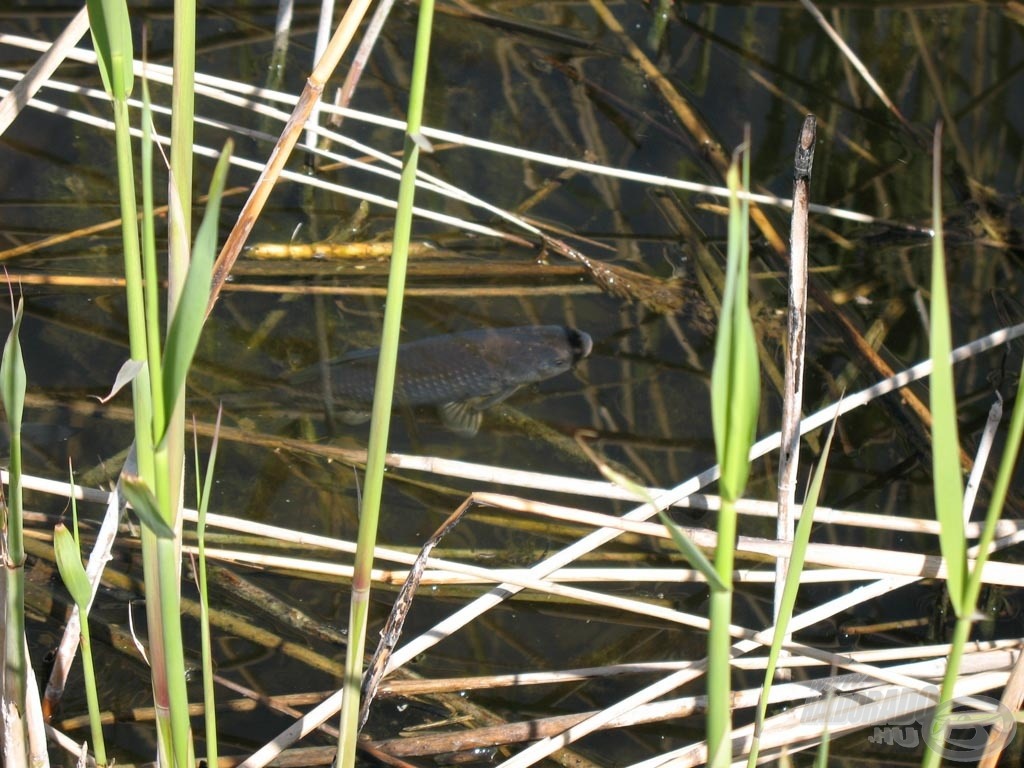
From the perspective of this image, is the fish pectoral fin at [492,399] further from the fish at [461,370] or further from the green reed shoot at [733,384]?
the green reed shoot at [733,384]

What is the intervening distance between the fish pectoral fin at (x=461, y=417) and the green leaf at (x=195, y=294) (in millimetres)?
2465

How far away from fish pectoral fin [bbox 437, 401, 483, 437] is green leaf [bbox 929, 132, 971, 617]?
2501 mm

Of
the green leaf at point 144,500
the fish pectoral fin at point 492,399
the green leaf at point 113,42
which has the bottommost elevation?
the fish pectoral fin at point 492,399

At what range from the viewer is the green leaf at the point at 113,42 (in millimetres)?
987

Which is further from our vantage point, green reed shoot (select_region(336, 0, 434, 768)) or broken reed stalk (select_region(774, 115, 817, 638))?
broken reed stalk (select_region(774, 115, 817, 638))

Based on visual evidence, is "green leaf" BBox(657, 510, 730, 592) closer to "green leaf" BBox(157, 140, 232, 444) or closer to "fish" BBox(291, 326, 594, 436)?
"green leaf" BBox(157, 140, 232, 444)

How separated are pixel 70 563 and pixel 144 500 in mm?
407

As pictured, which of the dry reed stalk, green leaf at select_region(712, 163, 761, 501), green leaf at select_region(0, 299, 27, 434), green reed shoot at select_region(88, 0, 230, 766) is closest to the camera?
green leaf at select_region(712, 163, 761, 501)

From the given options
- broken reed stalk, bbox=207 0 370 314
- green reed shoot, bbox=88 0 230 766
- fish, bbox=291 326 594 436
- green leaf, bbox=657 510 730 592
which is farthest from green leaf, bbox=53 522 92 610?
fish, bbox=291 326 594 436

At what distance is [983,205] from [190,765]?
391 centimetres

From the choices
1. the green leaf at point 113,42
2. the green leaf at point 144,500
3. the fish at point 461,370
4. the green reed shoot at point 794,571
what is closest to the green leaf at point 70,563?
the green leaf at point 144,500

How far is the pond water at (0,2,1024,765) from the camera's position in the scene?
273cm

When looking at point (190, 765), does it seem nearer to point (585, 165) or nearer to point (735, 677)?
point (735, 677)

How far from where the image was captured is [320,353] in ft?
11.9
